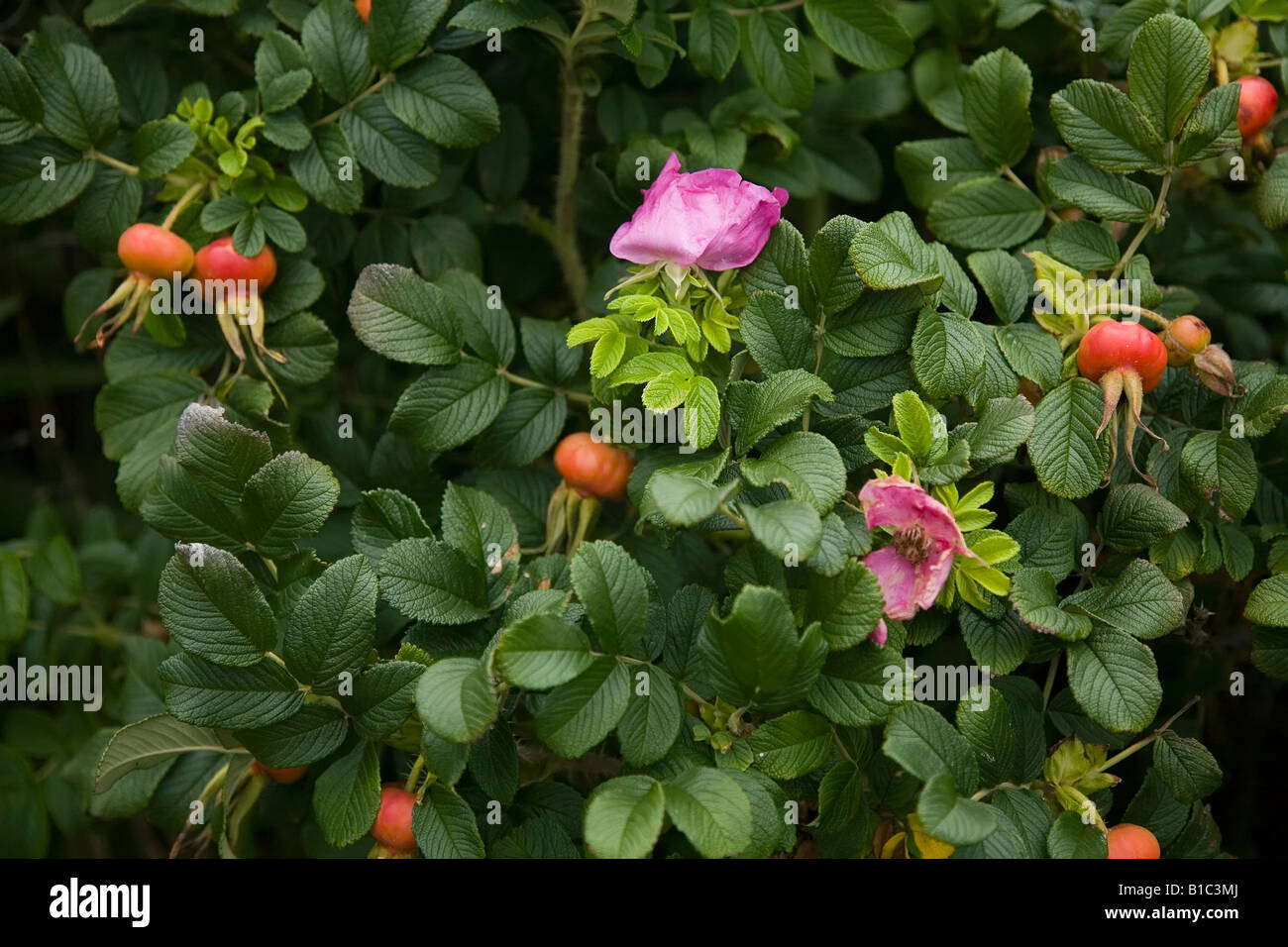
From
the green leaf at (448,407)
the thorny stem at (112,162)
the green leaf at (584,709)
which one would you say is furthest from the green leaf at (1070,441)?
the thorny stem at (112,162)

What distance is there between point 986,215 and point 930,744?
0.60 m

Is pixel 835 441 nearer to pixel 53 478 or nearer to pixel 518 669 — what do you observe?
pixel 518 669

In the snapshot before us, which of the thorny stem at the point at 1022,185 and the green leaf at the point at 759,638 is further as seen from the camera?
the thorny stem at the point at 1022,185

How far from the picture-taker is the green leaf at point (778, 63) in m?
1.24

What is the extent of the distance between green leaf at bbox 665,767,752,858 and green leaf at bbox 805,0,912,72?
0.81m

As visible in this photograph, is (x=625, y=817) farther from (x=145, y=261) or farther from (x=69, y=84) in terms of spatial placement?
(x=69, y=84)

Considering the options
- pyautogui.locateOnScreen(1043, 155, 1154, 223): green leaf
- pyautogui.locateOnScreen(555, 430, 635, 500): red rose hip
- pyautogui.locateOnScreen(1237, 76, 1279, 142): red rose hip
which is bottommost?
pyautogui.locateOnScreen(555, 430, 635, 500): red rose hip

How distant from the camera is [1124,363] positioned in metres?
1.01

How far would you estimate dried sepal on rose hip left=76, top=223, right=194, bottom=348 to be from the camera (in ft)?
3.76

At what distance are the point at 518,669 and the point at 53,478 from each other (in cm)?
148

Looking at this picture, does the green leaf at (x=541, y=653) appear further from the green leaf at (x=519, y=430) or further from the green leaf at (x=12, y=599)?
the green leaf at (x=12, y=599)

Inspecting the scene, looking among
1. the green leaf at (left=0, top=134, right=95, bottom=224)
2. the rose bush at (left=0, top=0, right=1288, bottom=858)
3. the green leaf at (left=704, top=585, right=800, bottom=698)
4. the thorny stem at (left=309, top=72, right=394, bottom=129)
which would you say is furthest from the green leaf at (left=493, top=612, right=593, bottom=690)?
the green leaf at (left=0, top=134, right=95, bottom=224)

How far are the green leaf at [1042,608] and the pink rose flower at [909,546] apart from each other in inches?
2.6

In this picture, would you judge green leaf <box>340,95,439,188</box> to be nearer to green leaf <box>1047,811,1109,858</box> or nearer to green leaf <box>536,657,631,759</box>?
green leaf <box>536,657,631,759</box>
